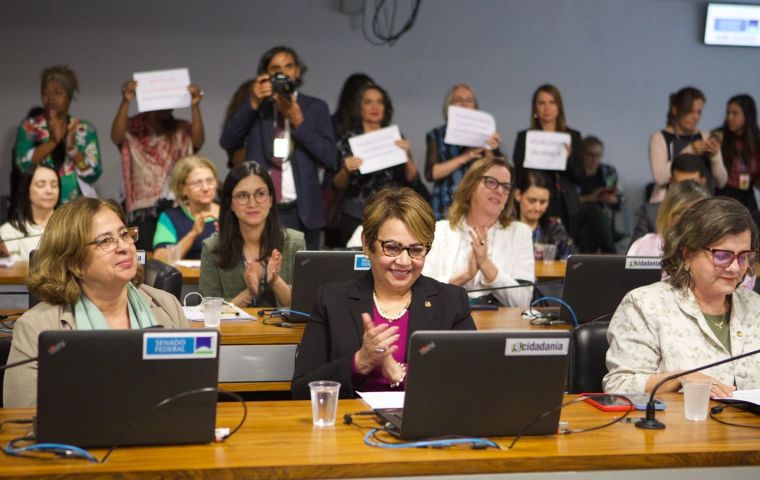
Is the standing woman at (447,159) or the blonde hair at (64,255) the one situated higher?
the standing woman at (447,159)

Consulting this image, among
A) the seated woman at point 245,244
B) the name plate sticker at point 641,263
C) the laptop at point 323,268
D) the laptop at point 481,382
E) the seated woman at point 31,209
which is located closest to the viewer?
the laptop at point 481,382

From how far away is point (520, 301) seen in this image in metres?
4.71

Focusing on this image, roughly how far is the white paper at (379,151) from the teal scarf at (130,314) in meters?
3.38

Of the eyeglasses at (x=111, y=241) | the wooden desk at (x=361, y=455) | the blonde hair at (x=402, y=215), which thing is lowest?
the wooden desk at (x=361, y=455)

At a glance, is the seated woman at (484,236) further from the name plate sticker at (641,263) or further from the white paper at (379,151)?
the white paper at (379,151)

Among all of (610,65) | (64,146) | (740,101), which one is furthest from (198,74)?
(740,101)

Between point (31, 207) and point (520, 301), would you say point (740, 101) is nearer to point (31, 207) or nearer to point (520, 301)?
point (520, 301)

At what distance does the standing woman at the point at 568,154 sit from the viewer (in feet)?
22.0

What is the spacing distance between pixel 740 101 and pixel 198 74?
4.25 meters

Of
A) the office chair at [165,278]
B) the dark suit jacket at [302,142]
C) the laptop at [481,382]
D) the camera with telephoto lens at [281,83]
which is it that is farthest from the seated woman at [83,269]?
the dark suit jacket at [302,142]

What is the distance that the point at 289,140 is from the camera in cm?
587

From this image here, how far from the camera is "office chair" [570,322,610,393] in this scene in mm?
3057

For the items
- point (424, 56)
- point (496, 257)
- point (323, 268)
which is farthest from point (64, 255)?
point (424, 56)

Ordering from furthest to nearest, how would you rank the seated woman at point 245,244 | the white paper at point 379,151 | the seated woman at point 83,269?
the white paper at point 379,151, the seated woman at point 245,244, the seated woman at point 83,269
